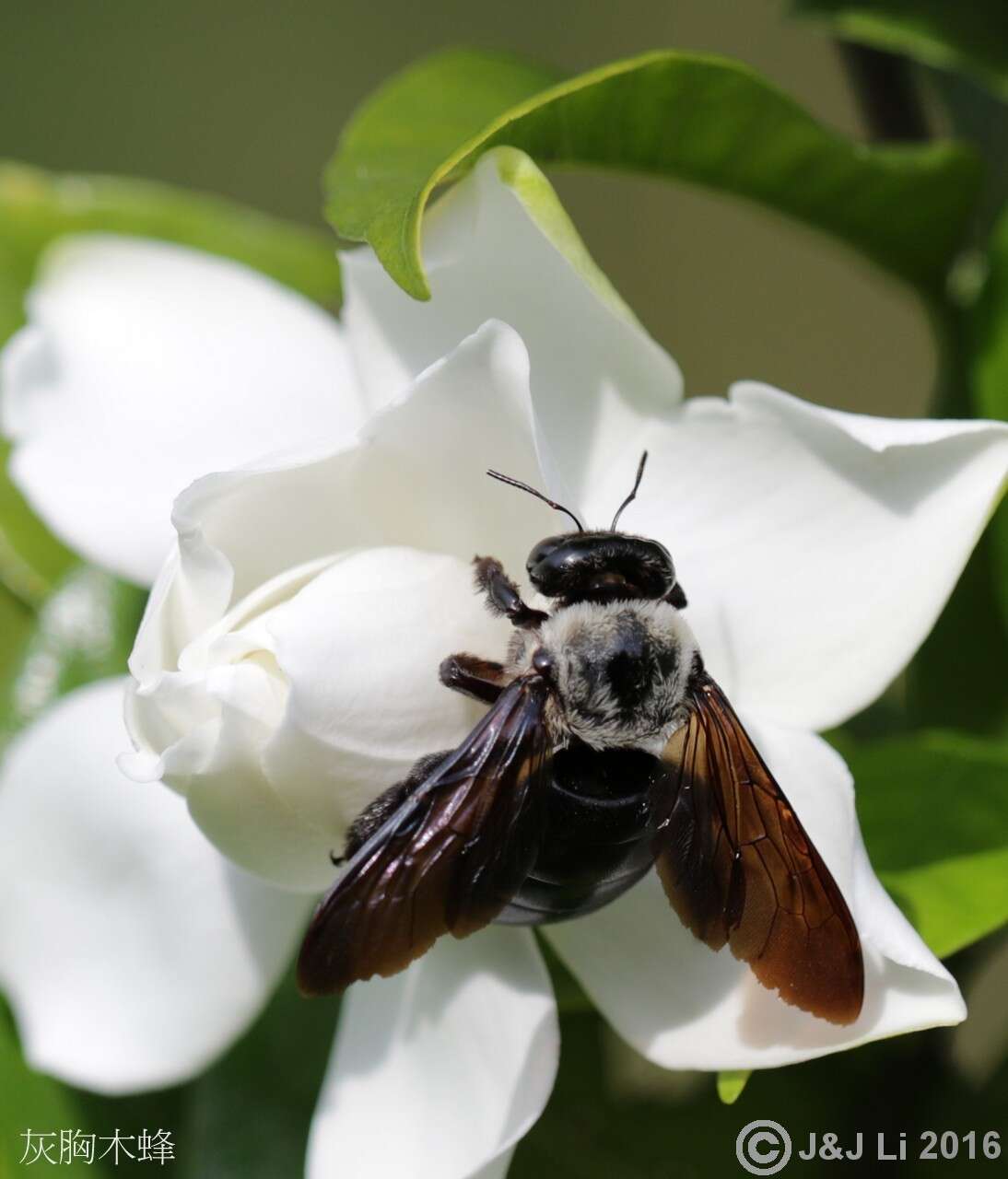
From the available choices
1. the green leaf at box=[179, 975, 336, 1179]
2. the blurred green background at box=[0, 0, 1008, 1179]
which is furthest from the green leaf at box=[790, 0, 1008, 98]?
the blurred green background at box=[0, 0, 1008, 1179]

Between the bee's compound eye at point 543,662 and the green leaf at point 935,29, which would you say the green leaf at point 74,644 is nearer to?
the bee's compound eye at point 543,662

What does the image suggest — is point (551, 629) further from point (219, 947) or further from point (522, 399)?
point (219, 947)

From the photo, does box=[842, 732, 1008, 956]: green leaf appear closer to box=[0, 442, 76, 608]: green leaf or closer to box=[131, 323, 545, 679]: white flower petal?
box=[131, 323, 545, 679]: white flower petal

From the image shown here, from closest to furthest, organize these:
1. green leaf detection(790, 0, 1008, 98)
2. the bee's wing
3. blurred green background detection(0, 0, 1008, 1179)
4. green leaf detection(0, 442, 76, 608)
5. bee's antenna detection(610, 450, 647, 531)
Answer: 1. the bee's wing
2. bee's antenna detection(610, 450, 647, 531)
3. green leaf detection(790, 0, 1008, 98)
4. green leaf detection(0, 442, 76, 608)
5. blurred green background detection(0, 0, 1008, 1179)

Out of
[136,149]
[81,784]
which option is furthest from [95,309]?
[136,149]

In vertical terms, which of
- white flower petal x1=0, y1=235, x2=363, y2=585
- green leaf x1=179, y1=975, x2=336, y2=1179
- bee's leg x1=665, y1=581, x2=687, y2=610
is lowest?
green leaf x1=179, y1=975, x2=336, y2=1179
